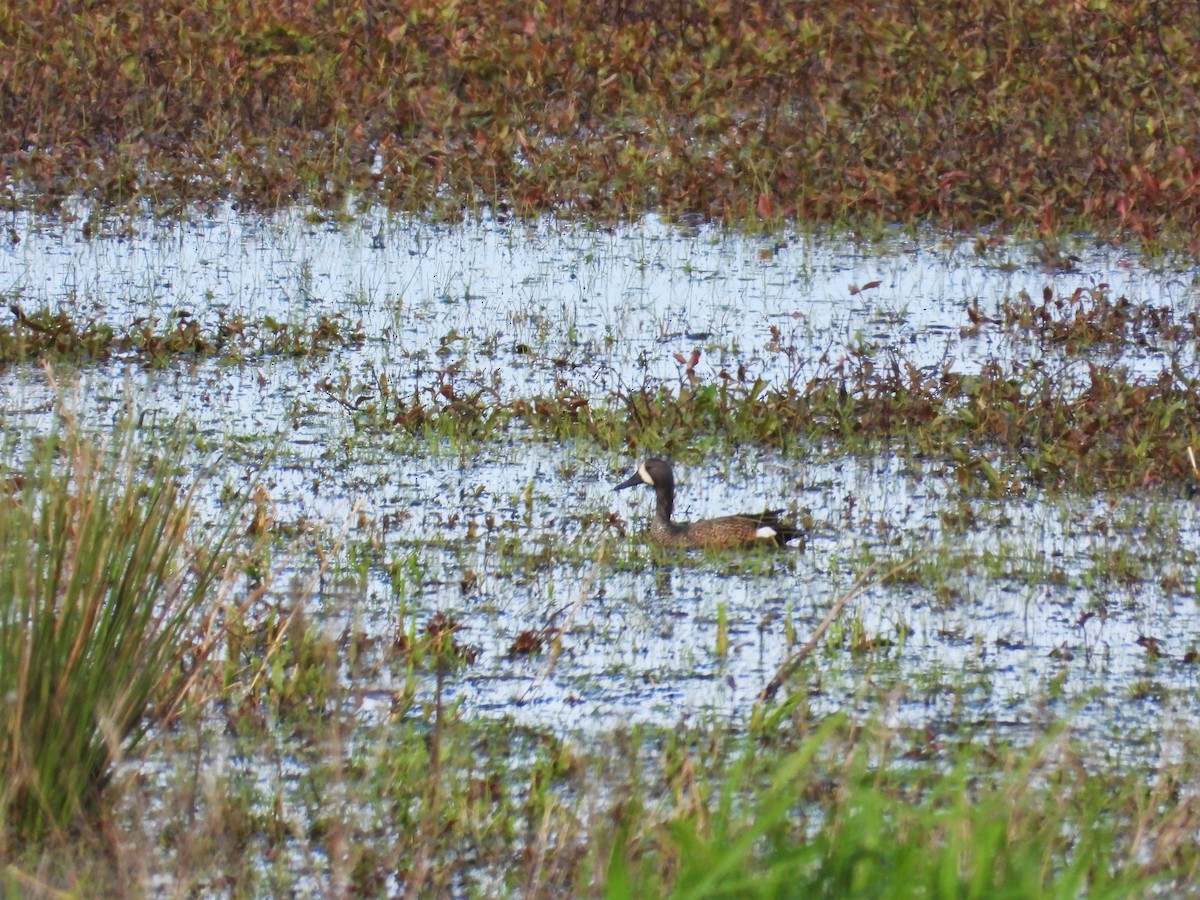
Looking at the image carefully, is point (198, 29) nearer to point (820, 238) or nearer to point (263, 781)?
point (820, 238)

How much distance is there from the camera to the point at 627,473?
812cm

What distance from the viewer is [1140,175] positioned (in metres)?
11.8

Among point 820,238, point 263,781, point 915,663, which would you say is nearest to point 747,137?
point 820,238

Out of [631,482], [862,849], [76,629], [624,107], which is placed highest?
[624,107]

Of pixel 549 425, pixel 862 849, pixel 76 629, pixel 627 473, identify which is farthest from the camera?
pixel 549 425

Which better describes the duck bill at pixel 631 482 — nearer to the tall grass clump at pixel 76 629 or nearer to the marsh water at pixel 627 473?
the marsh water at pixel 627 473

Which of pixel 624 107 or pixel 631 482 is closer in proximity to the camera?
pixel 631 482

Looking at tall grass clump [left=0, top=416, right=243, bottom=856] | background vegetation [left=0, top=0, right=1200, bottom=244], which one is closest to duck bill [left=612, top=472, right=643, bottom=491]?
tall grass clump [left=0, top=416, right=243, bottom=856]

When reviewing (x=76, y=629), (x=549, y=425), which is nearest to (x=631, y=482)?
(x=549, y=425)

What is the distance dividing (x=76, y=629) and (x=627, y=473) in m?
3.92

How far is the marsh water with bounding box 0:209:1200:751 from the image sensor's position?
602 centimetres

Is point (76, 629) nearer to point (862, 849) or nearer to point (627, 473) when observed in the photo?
point (862, 849)

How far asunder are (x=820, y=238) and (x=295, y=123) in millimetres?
3812

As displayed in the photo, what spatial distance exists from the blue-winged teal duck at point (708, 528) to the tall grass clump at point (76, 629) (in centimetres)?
272
